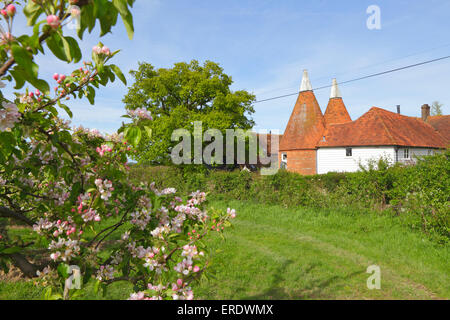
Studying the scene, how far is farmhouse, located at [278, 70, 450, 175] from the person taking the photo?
27391mm

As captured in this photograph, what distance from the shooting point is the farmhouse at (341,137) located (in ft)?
89.9

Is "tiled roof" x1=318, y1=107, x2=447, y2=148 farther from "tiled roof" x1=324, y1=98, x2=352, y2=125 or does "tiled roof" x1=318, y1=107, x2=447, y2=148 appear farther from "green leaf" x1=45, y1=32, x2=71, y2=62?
"green leaf" x1=45, y1=32, x2=71, y2=62

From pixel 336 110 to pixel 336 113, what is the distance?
36cm

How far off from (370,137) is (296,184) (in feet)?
61.3

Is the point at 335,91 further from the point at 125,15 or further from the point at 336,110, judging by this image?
the point at 125,15

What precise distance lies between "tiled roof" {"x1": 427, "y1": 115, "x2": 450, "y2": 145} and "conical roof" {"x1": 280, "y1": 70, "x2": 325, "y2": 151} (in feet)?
50.9

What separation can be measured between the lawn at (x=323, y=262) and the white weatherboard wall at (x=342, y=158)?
19.1 m

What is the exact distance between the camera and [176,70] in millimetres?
27406

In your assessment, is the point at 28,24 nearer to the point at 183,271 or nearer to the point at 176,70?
the point at 183,271

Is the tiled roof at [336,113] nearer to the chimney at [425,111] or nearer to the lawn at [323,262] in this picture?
the chimney at [425,111]
